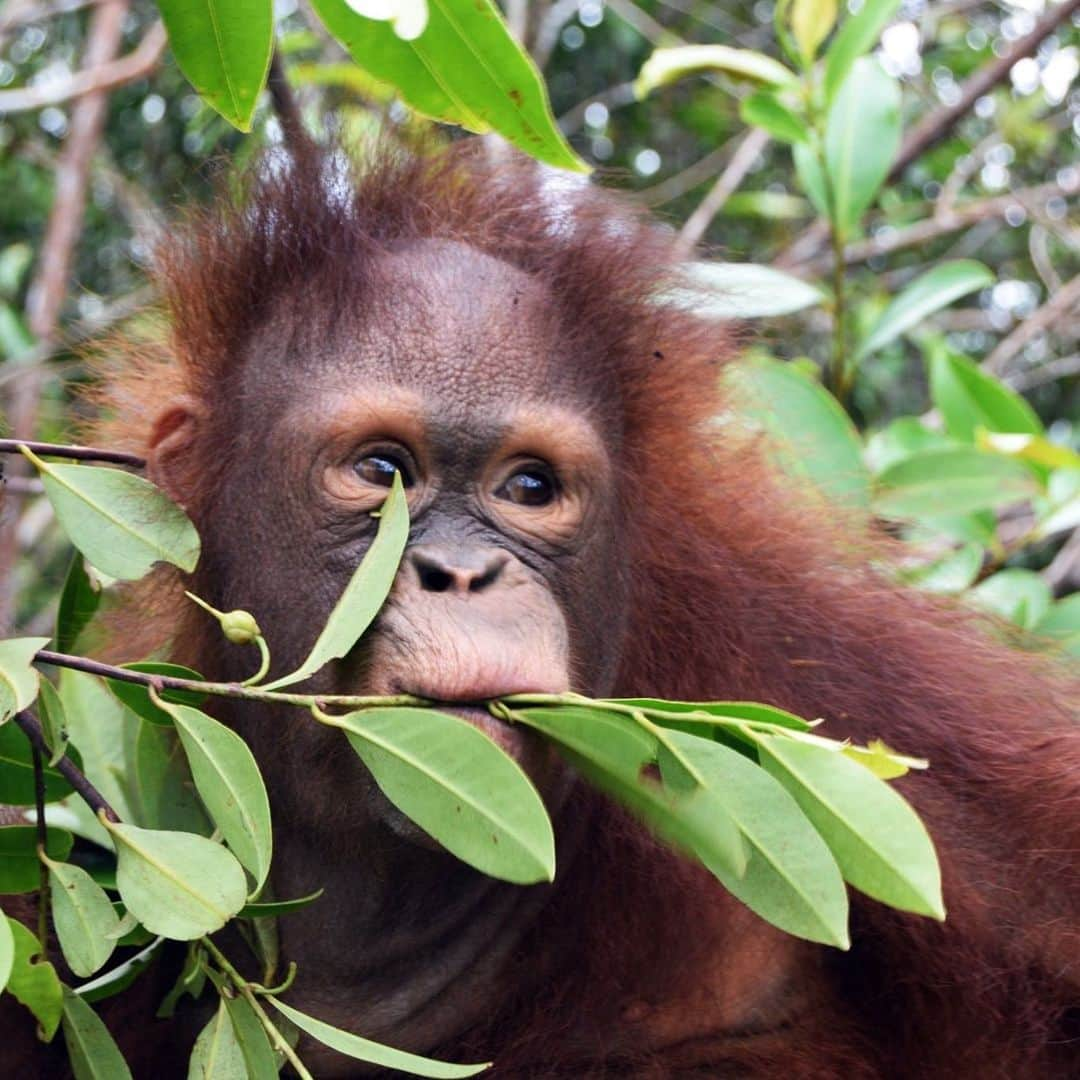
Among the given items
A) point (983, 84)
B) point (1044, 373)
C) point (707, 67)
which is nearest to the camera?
point (707, 67)

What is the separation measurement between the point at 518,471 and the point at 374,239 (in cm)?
56

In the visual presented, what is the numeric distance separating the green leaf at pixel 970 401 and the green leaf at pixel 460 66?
7.40ft

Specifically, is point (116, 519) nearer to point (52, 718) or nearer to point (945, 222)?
point (52, 718)

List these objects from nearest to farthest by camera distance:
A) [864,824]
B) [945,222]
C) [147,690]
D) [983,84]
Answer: [864,824] < [147,690] < [983,84] < [945,222]

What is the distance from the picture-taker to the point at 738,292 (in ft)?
12.3

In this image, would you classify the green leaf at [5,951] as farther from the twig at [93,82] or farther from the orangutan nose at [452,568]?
the twig at [93,82]

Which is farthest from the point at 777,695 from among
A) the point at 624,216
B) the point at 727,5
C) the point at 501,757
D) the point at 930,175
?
the point at 727,5

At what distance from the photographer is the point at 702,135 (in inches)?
333

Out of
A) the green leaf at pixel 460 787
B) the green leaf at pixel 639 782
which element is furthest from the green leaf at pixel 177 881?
the green leaf at pixel 639 782

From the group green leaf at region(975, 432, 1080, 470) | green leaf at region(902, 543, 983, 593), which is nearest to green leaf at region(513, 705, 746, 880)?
green leaf at region(902, 543, 983, 593)

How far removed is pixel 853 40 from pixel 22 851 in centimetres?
293

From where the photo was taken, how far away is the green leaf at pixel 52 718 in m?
2.06

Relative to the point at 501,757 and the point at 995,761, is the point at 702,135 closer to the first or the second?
the point at 995,761

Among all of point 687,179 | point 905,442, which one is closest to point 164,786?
point 905,442
